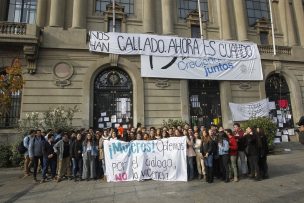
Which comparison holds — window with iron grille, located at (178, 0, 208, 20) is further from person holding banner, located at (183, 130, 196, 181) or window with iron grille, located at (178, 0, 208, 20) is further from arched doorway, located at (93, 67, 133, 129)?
person holding banner, located at (183, 130, 196, 181)

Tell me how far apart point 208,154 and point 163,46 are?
1119cm

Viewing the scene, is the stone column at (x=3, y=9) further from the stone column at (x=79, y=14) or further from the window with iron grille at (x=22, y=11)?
the stone column at (x=79, y=14)

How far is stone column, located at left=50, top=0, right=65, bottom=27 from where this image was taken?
65.1 feet

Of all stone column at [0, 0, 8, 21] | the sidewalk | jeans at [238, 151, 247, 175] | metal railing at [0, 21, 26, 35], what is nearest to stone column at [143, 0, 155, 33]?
metal railing at [0, 21, 26, 35]

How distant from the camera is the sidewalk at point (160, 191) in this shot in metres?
8.16

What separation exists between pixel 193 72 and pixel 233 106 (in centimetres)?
412

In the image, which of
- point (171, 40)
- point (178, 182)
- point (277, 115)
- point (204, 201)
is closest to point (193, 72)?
point (171, 40)

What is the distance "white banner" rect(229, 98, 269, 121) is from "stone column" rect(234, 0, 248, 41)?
5.85m

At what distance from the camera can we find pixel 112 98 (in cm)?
1978

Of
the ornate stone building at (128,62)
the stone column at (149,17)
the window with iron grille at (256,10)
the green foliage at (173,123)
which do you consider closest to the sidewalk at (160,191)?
the green foliage at (173,123)

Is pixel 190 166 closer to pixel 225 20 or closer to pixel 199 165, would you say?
pixel 199 165

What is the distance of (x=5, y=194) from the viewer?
9.44 meters

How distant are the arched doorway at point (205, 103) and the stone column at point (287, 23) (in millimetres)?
9582

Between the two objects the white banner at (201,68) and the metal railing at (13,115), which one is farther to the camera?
the white banner at (201,68)
